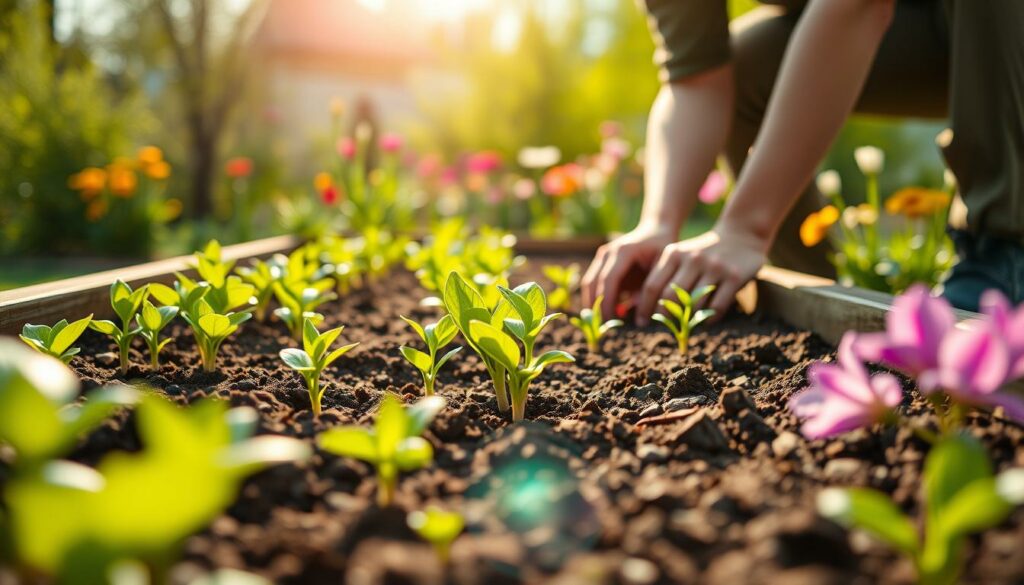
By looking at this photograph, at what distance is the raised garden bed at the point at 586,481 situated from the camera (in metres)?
0.67

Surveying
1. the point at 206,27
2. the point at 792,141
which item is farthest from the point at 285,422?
the point at 206,27

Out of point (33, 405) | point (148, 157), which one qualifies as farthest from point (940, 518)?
point (148, 157)

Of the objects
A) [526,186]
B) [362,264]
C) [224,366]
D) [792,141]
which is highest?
[792,141]

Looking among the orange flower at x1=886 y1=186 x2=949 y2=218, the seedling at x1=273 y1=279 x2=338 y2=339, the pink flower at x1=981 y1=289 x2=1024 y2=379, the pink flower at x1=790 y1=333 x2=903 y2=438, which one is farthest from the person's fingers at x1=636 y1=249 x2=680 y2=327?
the orange flower at x1=886 y1=186 x2=949 y2=218

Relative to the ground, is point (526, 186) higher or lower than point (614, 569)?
lower

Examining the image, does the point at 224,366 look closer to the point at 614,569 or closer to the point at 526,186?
the point at 614,569

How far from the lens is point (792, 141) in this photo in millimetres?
1799

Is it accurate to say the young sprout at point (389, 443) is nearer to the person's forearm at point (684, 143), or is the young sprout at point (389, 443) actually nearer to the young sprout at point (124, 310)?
the young sprout at point (124, 310)

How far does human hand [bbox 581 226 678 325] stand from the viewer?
193cm

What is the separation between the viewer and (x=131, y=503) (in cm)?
50

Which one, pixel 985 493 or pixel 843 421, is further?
pixel 843 421

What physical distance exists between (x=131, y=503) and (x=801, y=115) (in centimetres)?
165

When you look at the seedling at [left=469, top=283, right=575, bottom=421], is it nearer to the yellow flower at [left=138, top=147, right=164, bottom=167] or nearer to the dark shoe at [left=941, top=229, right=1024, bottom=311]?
the dark shoe at [left=941, top=229, right=1024, bottom=311]

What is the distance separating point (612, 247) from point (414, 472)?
3.82 feet
